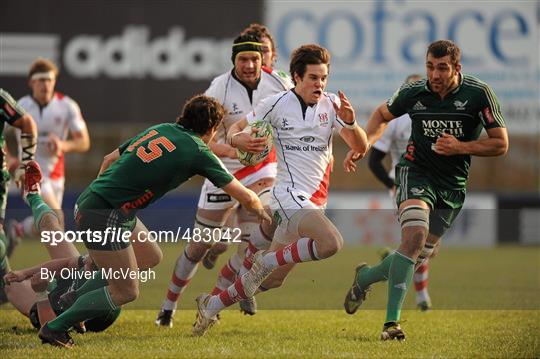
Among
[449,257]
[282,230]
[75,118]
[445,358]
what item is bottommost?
[449,257]

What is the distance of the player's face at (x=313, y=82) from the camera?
8031 mm

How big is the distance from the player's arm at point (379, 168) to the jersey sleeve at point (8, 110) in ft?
13.1

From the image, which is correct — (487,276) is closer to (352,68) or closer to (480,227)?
(480,227)

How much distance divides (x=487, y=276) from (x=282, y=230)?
6.74 metres

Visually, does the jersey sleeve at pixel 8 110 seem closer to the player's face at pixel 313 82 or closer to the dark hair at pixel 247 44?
the dark hair at pixel 247 44

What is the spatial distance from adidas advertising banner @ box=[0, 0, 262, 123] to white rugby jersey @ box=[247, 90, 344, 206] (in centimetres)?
1219

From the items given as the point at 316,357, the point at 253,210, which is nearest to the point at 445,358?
the point at 316,357

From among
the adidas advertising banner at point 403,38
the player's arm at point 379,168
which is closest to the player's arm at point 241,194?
the player's arm at point 379,168

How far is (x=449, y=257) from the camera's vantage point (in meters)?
18.0

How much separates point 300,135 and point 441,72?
1192 millimetres

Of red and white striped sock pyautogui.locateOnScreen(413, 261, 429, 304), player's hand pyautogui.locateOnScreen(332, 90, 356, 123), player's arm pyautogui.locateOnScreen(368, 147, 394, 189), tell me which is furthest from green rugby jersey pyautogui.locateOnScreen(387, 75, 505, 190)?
player's arm pyautogui.locateOnScreen(368, 147, 394, 189)

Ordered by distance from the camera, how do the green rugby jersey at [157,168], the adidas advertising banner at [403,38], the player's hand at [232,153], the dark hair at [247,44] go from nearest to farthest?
the green rugby jersey at [157,168] < the player's hand at [232,153] < the dark hair at [247,44] < the adidas advertising banner at [403,38]

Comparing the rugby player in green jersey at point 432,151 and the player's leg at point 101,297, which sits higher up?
the rugby player in green jersey at point 432,151

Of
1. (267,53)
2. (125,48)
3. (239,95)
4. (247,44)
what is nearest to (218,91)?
(239,95)
